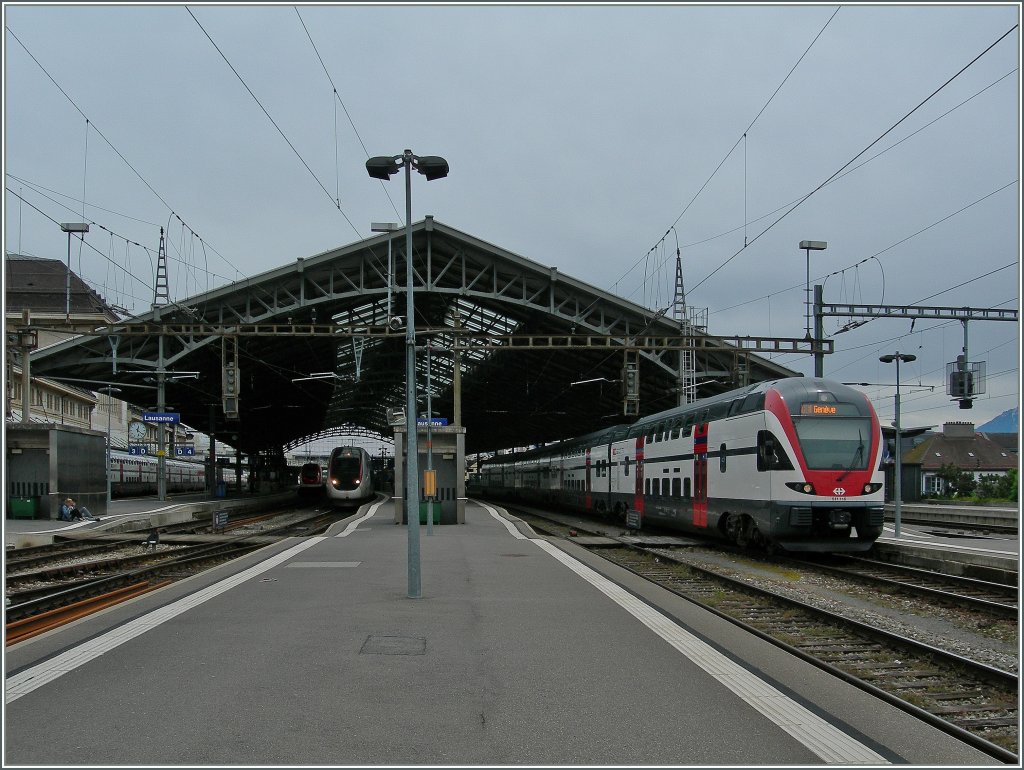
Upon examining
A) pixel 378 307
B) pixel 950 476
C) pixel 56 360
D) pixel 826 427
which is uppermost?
pixel 378 307

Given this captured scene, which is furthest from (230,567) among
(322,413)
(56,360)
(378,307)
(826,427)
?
(322,413)

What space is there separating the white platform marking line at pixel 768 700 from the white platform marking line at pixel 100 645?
5508 mm

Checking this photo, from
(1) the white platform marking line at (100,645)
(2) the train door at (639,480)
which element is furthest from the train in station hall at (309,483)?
(1) the white platform marking line at (100,645)

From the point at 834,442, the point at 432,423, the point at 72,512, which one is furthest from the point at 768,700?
the point at 72,512

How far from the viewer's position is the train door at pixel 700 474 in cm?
2150

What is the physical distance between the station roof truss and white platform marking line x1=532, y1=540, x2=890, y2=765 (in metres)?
15.6

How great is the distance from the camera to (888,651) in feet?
31.9

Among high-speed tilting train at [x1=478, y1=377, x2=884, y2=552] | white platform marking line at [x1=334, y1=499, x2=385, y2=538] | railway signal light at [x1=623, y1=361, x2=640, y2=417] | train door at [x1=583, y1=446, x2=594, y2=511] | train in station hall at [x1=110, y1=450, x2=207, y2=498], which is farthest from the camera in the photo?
train in station hall at [x1=110, y1=450, x2=207, y2=498]

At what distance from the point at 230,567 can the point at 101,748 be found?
9994 mm

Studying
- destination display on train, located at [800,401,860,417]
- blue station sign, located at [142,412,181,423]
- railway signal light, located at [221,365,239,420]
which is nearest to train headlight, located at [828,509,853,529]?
destination display on train, located at [800,401,860,417]

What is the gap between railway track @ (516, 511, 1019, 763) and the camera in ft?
22.9

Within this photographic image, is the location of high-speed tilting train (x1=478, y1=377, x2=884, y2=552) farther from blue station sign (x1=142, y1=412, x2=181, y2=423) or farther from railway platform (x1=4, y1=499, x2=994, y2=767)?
blue station sign (x1=142, y1=412, x2=181, y2=423)

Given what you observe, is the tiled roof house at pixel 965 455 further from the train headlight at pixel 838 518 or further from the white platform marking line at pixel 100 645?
the white platform marking line at pixel 100 645

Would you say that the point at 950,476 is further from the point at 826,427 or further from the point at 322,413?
the point at 322,413
